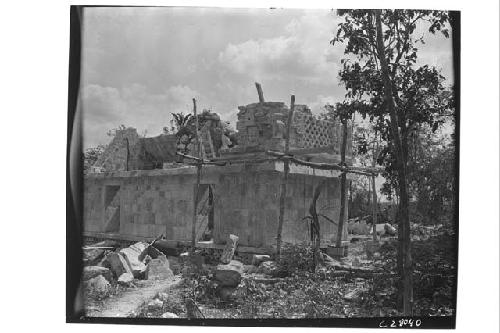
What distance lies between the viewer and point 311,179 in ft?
29.0

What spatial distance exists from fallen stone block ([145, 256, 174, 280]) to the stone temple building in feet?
3.00

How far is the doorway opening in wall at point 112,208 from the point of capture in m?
10.0

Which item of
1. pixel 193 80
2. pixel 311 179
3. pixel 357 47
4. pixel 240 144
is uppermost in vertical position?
pixel 357 47

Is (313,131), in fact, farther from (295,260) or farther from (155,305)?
(155,305)

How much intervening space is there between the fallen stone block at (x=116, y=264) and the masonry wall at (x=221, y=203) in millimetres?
515

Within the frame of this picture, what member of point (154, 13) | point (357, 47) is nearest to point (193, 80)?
point (154, 13)

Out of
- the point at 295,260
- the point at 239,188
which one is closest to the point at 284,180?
the point at 239,188

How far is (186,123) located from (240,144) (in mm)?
1313

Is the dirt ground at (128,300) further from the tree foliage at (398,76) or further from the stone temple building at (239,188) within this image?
the tree foliage at (398,76)

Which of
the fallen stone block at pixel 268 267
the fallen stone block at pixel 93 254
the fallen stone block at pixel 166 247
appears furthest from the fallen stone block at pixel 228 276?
the fallen stone block at pixel 93 254

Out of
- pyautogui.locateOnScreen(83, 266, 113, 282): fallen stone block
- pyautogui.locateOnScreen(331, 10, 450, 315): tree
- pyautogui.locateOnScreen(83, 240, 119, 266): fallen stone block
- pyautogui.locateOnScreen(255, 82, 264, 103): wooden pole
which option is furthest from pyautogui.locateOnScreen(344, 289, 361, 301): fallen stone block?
pyautogui.locateOnScreen(83, 240, 119, 266): fallen stone block

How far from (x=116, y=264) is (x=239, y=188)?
2.18 metres

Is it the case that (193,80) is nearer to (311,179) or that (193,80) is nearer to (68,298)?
(311,179)

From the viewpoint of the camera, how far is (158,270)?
7.97 metres
